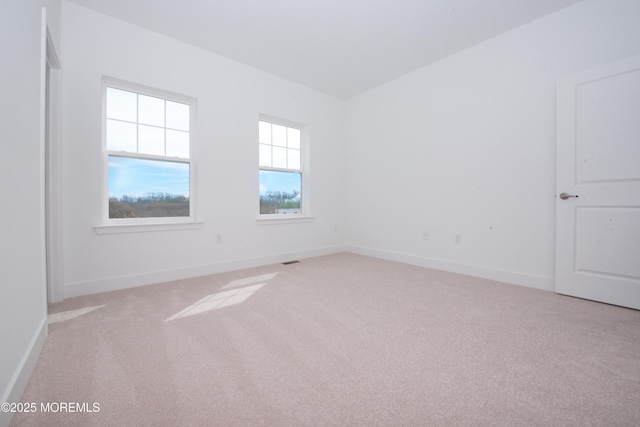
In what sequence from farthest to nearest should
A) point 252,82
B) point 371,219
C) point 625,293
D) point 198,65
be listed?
point 371,219 < point 252,82 < point 198,65 < point 625,293

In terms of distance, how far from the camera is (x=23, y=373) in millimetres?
1224

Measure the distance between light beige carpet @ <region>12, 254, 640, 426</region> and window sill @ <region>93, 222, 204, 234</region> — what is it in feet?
2.10

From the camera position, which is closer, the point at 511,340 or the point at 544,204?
the point at 511,340

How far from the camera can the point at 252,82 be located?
3.67 meters

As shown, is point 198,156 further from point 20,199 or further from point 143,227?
point 20,199

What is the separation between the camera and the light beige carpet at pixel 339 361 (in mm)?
1093

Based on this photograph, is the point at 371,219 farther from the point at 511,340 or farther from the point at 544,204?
the point at 511,340

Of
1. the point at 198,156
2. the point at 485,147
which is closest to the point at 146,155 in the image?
the point at 198,156

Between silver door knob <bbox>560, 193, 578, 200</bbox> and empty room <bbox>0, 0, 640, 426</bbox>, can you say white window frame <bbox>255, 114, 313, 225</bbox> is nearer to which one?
empty room <bbox>0, 0, 640, 426</bbox>

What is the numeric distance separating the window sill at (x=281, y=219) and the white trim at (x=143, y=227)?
84 cm

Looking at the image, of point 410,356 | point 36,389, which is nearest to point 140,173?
point 36,389

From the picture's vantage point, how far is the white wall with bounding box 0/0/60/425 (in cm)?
113

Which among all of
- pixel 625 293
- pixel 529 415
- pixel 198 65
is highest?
pixel 198 65

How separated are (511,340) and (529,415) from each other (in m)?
0.70
